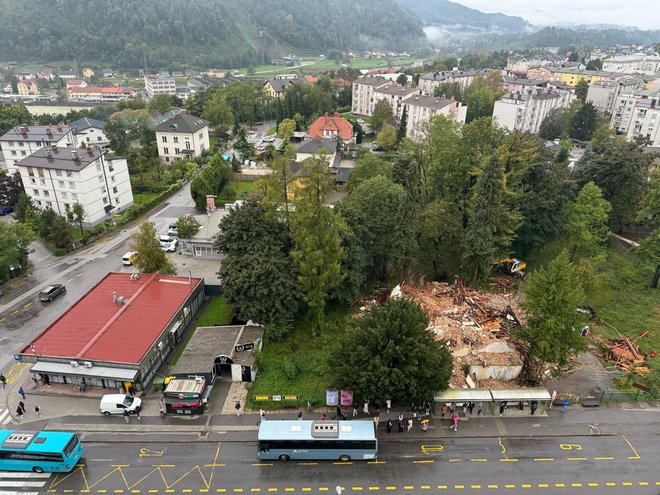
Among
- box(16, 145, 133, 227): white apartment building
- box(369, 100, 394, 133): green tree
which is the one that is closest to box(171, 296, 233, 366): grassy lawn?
box(16, 145, 133, 227): white apartment building

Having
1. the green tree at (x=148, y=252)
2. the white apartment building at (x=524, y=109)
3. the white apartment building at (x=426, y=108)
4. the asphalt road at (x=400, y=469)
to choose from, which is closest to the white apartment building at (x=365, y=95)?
the white apartment building at (x=426, y=108)

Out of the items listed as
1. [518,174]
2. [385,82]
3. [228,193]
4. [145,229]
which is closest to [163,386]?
[145,229]

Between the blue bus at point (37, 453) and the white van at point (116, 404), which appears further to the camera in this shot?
the white van at point (116, 404)

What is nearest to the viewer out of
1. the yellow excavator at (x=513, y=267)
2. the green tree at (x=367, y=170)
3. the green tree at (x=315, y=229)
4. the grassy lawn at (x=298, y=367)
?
the grassy lawn at (x=298, y=367)

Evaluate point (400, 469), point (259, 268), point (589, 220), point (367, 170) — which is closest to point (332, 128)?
point (367, 170)

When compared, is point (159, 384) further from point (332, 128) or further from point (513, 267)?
point (332, 128)

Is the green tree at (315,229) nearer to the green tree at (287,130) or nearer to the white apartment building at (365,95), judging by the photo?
the green tree at (287,130)

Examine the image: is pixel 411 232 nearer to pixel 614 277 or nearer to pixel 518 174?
pixel 518 174
